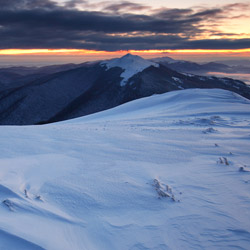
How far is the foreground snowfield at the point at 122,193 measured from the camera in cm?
233

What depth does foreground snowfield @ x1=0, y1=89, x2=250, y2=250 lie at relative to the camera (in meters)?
2.33

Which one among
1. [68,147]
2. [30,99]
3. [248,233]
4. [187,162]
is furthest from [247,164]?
[30,99]

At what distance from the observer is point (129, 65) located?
93438mm

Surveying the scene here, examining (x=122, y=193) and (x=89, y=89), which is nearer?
(x=122, y=193)

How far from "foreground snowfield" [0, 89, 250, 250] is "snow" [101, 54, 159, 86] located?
249 ft

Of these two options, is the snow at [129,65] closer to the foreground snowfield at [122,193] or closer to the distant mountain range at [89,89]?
the distant mountain range at [89,89]

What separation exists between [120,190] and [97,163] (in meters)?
1.03

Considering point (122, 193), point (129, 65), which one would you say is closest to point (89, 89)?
point (129, 65)

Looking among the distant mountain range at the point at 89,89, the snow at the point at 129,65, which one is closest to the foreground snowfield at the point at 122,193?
the distant mountain range at the point at 89,89

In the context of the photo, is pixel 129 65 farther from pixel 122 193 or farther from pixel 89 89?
pixel 122 193

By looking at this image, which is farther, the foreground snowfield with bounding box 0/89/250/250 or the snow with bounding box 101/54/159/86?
the snow with bounding box 101/54/159/86

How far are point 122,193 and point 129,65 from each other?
93.5 metres

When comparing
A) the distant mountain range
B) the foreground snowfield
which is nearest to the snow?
the distant mountain range

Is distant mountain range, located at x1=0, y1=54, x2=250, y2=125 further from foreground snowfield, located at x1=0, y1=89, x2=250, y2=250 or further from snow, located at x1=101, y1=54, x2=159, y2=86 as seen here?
foreground snowfield, located at x1=0, y1=89, x2=250, y2=250
